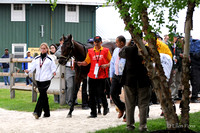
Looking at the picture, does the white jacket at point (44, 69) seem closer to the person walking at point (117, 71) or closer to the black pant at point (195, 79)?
the person walking at point (117, 71)

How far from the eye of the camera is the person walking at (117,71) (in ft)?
34.9

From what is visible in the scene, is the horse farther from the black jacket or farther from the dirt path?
the black jacket

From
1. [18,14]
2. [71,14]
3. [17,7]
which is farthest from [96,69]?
[17,7]

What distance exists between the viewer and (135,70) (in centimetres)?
855

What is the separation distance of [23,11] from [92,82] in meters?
23.3

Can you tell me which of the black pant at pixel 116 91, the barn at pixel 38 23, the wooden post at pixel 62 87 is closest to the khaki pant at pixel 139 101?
the black pant at pixel 116 91

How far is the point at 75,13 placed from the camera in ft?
113

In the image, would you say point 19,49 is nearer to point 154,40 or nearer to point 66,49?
point 66,49

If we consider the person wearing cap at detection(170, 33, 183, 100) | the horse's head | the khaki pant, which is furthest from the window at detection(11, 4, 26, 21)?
the khaki pant

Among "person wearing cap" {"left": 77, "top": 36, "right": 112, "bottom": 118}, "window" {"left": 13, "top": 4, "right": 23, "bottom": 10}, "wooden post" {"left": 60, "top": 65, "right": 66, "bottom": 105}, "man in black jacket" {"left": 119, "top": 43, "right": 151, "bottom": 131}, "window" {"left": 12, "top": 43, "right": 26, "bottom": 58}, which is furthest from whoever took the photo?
"window" {"left": 13, "top": 4, "right": 23, "bottom": 10}

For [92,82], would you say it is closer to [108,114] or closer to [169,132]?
[108,114]

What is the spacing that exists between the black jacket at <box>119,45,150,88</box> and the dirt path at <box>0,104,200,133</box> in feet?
5.02

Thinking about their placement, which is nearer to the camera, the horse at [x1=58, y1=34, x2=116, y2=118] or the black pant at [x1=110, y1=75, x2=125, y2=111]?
the black pant at [x1=110, y1=75, x2=125, y2=111]

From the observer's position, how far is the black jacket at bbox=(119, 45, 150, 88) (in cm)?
852
